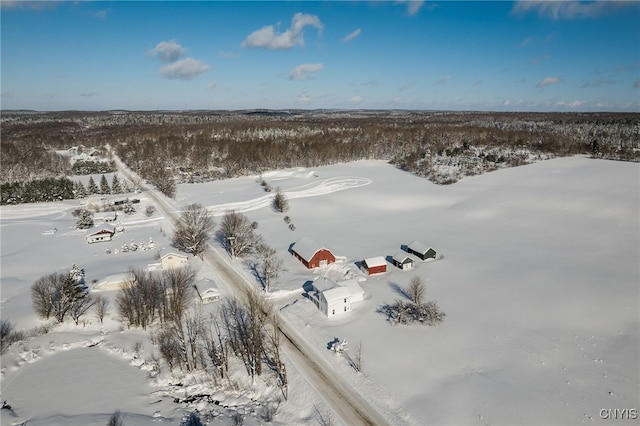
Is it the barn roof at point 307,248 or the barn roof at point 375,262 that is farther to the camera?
the barn roof at point 307,248

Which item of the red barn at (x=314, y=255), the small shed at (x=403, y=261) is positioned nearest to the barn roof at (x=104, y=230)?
the red barn at (x=314, y=255)

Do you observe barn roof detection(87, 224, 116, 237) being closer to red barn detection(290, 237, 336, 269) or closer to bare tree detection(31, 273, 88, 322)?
bare tree detection(31, 273, 88, 322)

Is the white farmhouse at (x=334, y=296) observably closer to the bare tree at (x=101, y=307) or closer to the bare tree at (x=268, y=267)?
the bare tree at (x=268, y=267)

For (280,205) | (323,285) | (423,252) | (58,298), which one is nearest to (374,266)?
(423,252)

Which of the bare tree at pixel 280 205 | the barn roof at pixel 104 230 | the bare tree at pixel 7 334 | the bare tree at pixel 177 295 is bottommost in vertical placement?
the bare tree at pixel 7 334

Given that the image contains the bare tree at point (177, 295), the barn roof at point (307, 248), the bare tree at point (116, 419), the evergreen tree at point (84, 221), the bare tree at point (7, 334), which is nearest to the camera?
the bare tree at point (116, 419)

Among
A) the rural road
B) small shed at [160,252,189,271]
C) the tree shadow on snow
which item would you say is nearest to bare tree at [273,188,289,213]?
small shed at [160,252,189,271]
